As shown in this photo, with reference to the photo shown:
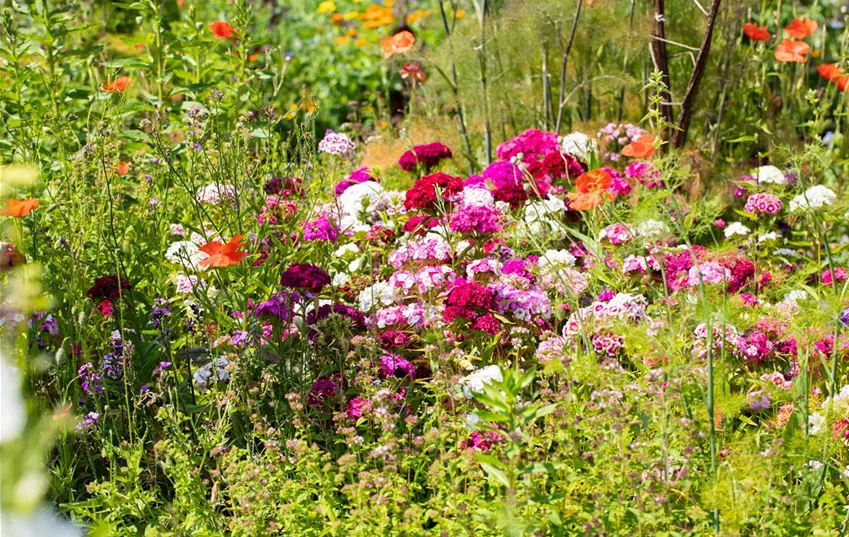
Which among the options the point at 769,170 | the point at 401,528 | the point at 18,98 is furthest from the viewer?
the point at 769,170

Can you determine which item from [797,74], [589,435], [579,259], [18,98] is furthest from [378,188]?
[797,74]

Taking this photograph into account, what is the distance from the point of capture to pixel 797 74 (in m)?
5.57

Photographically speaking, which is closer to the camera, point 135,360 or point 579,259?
point 135,360

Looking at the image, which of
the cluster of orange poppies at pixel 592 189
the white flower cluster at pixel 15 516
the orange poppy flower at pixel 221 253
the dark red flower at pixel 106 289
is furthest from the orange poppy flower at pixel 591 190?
the white flower cluster at pixel 15 516

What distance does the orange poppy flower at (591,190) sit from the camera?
3.21 m

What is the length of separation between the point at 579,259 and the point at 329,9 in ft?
18.8

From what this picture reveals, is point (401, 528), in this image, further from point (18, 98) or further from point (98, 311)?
point (18, 98)

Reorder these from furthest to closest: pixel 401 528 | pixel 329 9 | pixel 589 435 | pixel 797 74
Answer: pixel 329 9
pixel 797 74
pixel 589 435
pixel 401 528

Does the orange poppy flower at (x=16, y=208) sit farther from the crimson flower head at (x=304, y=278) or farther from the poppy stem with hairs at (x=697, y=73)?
the poppy stem with hairs at (x=697, y=73)

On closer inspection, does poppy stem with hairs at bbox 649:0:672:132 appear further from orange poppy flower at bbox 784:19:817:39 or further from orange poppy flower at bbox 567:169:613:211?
orange poppy flower at bbox 567:169:613:211

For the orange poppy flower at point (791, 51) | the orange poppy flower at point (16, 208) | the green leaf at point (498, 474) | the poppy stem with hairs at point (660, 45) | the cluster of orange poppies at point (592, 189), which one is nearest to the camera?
the green leaf at point (498, 474)

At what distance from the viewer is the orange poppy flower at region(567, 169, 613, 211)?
321 centimetres

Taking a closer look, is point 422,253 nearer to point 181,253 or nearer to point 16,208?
point 181,253

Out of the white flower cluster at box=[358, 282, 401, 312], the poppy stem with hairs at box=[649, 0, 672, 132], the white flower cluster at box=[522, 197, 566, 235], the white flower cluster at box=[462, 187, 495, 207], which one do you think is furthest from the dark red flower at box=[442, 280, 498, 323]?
the poppy stem with hairs at box=[649, 0, 672, 132]
